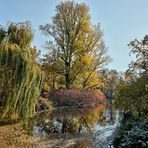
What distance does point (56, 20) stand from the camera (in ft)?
103

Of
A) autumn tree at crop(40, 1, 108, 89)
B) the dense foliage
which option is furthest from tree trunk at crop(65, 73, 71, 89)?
the dense foliage

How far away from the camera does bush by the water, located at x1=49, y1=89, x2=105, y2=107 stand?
93.4 ft

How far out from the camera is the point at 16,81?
46.0ft

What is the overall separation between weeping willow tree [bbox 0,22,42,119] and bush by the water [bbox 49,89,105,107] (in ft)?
45.0

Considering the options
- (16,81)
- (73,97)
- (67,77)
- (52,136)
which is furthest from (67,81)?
(52,136)

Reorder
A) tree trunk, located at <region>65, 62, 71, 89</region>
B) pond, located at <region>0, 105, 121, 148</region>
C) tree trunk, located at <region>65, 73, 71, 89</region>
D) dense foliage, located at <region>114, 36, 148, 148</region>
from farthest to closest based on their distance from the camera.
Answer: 1. tree trunk, located at <region>65, 73, 71, 89</region>
2. tree trunk, located at <region>65, 62, 71, 89</region>
3. pond, located at <region>0, 105, 121, 148</region>
4. dense foliage, located at <region>114, 36, 148, 148</region>

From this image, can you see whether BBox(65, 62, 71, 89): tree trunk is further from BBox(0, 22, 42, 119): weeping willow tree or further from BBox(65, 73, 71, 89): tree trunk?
BBox(0, 22, 42, 119): weeping willow tree

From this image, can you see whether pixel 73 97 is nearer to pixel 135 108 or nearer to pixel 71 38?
pixel 71 38

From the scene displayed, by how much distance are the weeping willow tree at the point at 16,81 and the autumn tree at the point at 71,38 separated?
16.1m

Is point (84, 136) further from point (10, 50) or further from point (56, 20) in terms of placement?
point (56, 20)

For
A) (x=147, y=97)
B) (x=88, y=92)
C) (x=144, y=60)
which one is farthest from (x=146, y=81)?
(x=88, y=92)

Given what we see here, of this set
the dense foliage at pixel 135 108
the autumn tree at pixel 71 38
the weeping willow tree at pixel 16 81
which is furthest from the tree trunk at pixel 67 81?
the weeping willow tree at pixel 16 81

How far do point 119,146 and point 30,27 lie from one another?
27.5 feet

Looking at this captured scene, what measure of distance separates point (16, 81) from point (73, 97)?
15640 mm
